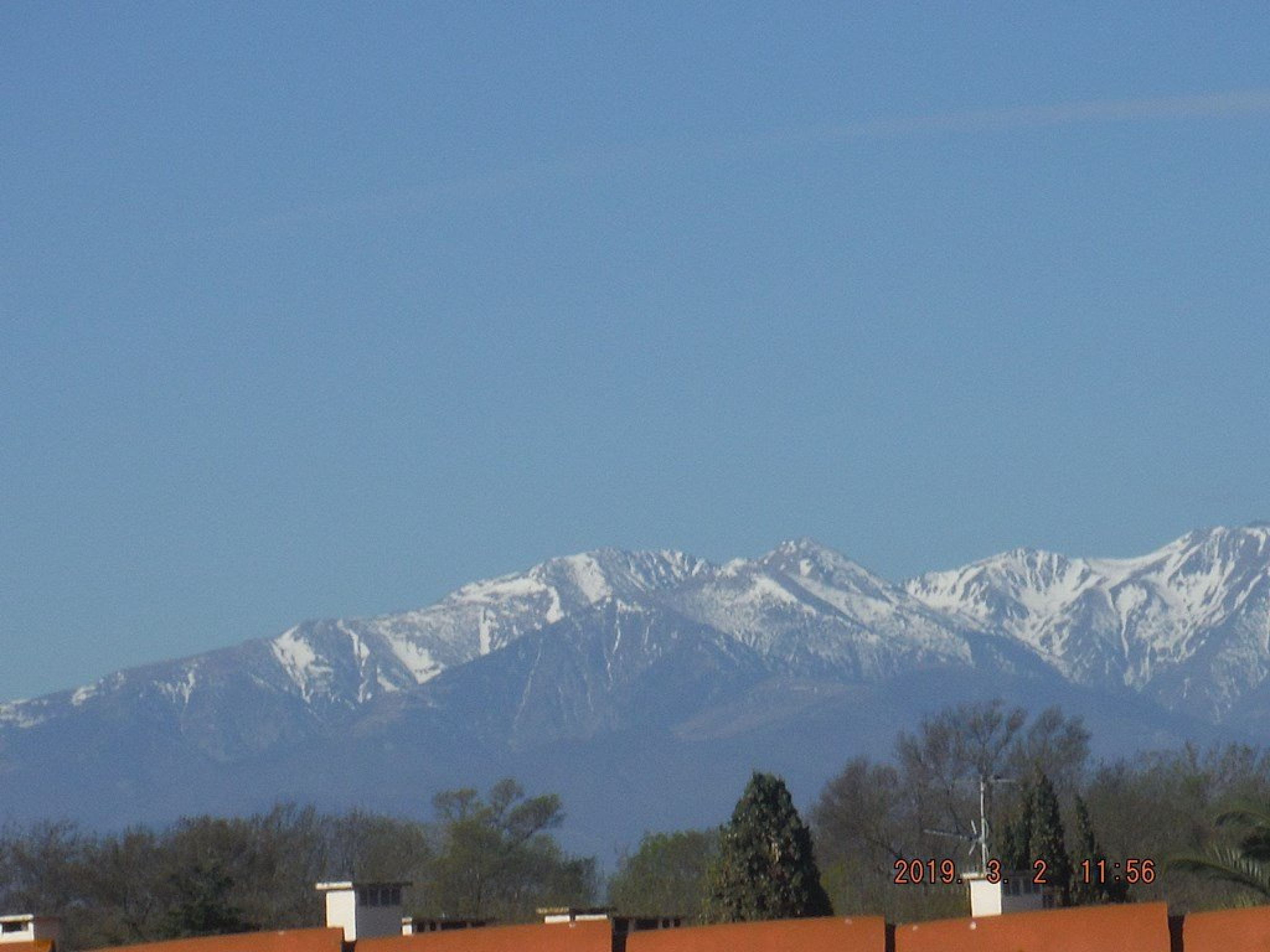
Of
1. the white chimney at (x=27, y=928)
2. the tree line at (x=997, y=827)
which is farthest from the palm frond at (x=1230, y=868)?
the white chimney at (x=27, y=928)

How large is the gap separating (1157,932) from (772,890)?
1703 cm

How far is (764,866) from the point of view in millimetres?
33938

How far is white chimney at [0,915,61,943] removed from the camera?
25625 mm

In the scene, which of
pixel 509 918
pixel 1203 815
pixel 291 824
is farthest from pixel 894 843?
pixel 291 824

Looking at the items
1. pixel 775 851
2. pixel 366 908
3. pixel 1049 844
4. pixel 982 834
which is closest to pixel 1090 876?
pixel 982 834

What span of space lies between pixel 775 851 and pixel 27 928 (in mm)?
11376

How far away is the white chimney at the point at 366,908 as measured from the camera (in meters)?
23.5

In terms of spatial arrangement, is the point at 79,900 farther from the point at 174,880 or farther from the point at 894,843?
the point at 894,843

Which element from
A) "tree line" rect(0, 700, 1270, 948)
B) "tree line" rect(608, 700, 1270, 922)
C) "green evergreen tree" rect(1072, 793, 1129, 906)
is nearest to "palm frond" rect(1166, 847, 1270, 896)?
"tree line" rect(0, 700, 1270, 948)

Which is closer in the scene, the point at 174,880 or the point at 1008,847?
the point at 1008,847

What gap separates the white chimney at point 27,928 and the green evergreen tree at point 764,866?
33.7 ft

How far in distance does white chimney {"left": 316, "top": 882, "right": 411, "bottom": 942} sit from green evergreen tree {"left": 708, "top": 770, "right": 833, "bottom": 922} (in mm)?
10145

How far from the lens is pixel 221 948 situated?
19797mm

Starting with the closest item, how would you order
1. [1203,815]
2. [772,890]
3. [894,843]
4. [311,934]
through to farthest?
[311,934]
[772,890]
[1203,815]
[894,843]
